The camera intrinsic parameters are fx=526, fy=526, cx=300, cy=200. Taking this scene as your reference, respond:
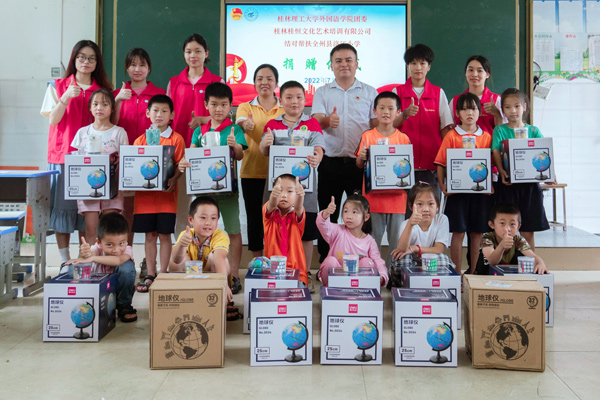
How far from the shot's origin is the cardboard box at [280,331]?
2059mm

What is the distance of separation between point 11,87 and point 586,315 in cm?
520

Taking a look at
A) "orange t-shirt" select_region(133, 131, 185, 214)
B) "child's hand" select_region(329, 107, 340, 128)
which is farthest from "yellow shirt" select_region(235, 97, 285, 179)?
"orange t-shirt" select_region(133, 131, 185, 214)

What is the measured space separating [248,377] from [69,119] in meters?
2.42

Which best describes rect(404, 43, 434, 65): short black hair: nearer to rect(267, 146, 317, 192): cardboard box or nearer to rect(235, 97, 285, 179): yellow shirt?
rect(235, 97, 285, 179): yellow shirt

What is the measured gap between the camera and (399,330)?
82.0 inches

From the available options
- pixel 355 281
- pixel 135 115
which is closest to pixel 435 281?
pixel 355 281

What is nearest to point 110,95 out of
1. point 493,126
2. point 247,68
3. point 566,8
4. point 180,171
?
point 180,171

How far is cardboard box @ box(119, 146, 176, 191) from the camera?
309 cm

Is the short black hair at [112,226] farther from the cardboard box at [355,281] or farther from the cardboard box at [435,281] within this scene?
the cardboard box at [435,281]

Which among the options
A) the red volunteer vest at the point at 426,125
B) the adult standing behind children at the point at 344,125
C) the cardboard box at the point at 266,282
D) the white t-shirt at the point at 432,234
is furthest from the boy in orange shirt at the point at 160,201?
the red volunteer vest at the point at 426,125

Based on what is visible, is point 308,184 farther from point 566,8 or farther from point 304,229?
point 566,8

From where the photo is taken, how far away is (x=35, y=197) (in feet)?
11.0

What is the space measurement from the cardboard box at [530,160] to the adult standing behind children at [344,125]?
0.92 meters

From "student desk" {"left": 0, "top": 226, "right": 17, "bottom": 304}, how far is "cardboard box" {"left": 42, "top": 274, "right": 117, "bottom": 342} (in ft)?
3.03
